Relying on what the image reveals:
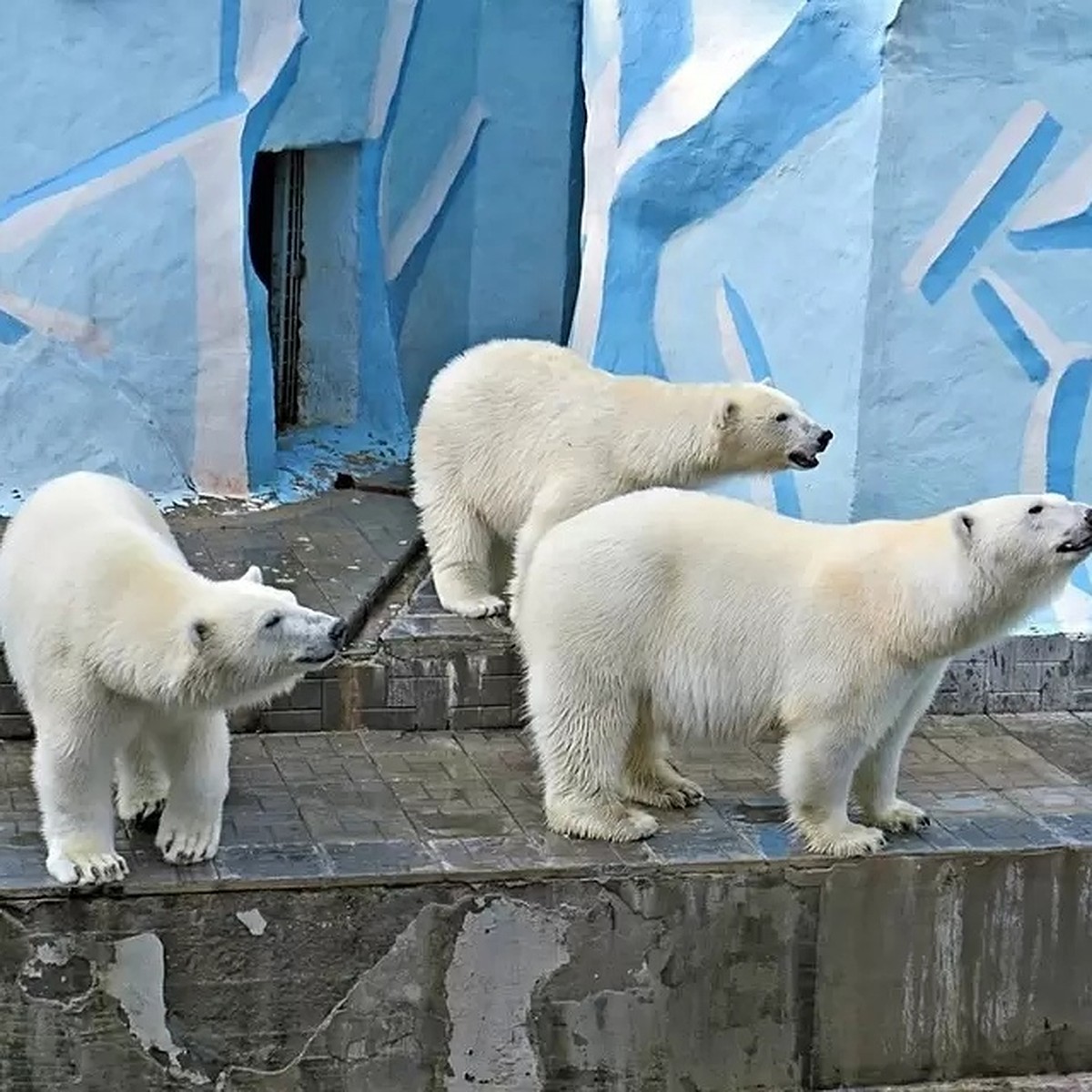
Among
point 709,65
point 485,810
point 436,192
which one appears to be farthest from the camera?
point 436,192

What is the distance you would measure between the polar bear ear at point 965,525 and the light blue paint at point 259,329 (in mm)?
3498

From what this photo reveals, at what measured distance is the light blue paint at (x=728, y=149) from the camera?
6242 mm

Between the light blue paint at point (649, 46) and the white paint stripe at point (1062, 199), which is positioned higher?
the light blue paint at point (649, 46)

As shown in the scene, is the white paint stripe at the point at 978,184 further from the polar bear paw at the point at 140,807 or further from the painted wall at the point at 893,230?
the polar bear paw at the point at 140,807

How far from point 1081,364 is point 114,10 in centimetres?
334

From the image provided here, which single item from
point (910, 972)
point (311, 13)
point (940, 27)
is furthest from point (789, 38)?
point (910, 972)

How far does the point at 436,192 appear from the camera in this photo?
28.9 ft

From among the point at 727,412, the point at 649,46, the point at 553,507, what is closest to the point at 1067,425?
the point at 727,412

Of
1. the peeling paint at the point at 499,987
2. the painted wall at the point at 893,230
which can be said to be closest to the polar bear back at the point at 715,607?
the peeling paint at the point at 499,987

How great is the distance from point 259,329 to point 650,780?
9.68 ft

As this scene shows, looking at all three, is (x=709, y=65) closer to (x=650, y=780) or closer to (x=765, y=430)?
(x=765, y=430)

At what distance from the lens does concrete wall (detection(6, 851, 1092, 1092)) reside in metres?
4.72

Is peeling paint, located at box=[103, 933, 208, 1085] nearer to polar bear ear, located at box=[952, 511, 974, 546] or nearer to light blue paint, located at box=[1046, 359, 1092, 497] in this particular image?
polar bear ear, located at box=[952, 511, 974, 546]

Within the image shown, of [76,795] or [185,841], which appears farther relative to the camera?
[185,841]
